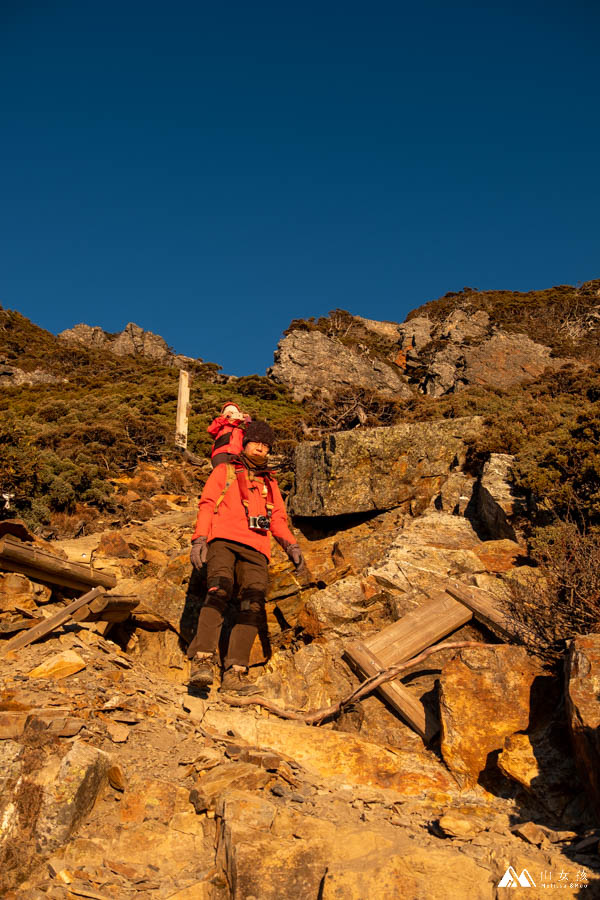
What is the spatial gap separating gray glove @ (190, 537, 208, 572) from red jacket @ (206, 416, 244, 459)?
4.10ft

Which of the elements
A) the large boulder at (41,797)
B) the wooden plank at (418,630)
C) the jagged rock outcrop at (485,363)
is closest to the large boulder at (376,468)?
the wooden plank at (418,630)

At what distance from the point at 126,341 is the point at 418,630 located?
4613 centimetres

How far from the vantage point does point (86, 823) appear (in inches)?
131

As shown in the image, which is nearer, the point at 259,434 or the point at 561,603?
the point at 561,603

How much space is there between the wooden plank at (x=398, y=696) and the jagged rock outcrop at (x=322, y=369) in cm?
2372

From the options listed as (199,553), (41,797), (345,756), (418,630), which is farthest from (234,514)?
(41,797)

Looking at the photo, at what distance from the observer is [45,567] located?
19.7 ft

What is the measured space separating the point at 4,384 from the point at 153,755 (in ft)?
97.0

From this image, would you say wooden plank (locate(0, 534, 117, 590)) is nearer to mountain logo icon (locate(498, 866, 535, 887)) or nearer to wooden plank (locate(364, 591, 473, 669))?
A: wooden plank (locate(364, 591, 473, 669))

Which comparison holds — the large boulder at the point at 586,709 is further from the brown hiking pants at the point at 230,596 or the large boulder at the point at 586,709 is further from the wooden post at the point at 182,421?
the wooden post at the point at 182,421

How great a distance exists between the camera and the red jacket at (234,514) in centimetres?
582

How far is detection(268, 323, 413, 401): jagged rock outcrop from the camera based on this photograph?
30.2m

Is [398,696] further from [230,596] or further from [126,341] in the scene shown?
[126,341]

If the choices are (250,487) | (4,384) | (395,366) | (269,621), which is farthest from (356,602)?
(395,366)
